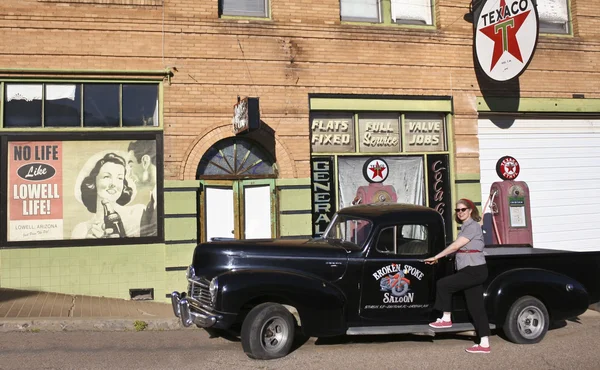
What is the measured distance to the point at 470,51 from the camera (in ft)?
36.8

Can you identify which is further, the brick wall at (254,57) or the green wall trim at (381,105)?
the green wall trim at (381,105)

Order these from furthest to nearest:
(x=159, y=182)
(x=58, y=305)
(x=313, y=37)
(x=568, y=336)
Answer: (x=313, y=37) < (x=159, y=182) < (x=58, y=305) < (x=568, y=336)

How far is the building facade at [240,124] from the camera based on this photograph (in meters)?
9.27

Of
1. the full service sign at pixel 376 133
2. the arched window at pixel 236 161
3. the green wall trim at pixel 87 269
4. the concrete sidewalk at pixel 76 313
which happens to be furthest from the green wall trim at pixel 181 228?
the full service sign at pixel 376 133

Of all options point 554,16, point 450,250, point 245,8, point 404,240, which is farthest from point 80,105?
point 554,16

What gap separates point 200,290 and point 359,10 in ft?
23.6

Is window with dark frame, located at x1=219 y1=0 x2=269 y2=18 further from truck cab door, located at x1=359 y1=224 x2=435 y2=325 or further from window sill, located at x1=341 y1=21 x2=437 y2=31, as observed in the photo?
truck cab door, located at x1=359 y1=224 x2=435 y2=325

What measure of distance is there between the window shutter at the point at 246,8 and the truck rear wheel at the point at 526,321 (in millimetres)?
6985

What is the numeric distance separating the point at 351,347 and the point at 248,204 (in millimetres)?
4333

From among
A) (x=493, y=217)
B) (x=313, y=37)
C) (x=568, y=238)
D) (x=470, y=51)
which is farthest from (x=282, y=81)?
(x=568, y=238)

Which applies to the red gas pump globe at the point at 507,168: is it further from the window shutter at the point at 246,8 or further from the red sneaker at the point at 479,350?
the red sneaker at the point at 479,350

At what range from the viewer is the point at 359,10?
11.0 meters

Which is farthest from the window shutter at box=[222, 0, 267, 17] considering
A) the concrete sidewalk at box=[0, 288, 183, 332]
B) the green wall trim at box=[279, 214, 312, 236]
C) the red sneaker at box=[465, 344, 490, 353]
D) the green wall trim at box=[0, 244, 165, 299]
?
the red sneaker at box=[465, 344, 490, 353]

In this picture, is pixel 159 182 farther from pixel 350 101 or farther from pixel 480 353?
pixel 480 353
